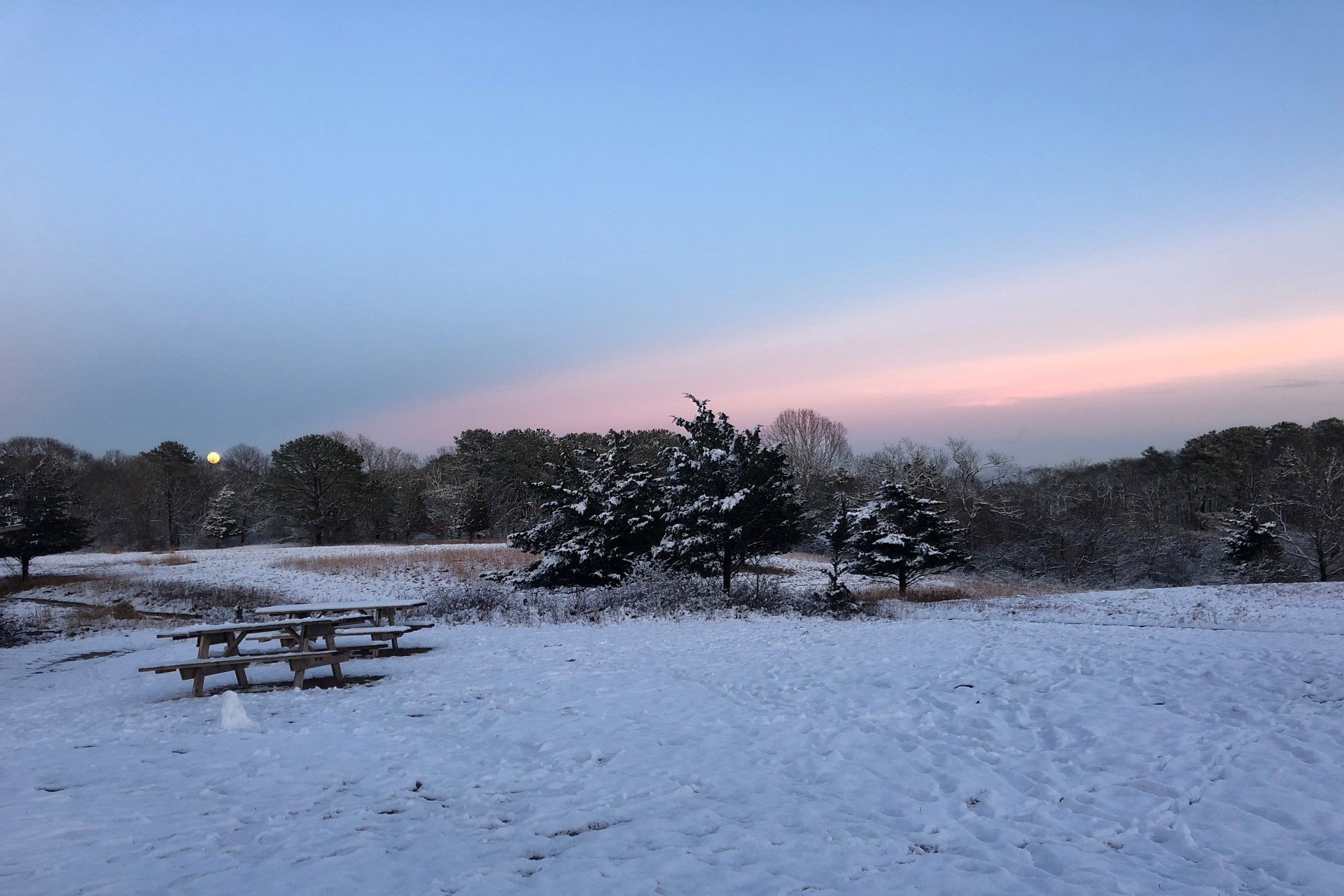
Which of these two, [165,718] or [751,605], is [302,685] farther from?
[751,605]

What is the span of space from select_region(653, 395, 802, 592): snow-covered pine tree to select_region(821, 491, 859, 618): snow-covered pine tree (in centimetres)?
160

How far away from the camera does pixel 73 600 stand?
22.4 meters

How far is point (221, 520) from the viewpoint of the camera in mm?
53438

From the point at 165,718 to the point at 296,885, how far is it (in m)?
5.35

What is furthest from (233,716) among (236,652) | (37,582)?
(37,582)

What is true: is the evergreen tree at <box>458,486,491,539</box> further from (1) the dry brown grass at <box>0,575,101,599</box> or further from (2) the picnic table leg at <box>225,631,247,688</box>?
(2) the picnic table leg at <box>225,631,247,688</box>

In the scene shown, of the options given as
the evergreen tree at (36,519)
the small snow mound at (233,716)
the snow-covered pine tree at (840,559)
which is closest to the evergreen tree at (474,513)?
the evergreen tree at (36,519)

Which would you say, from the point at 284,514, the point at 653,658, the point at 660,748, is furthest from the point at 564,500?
the point at 284,514

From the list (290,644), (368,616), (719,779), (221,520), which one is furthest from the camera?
(221,520)

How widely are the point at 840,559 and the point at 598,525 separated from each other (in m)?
7.98

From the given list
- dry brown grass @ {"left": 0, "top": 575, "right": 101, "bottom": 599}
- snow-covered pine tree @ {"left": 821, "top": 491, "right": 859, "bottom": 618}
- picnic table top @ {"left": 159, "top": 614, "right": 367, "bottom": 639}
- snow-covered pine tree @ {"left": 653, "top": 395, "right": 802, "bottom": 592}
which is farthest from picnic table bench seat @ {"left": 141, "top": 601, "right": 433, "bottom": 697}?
dry brown grass @ {"left": 0, "top": 575, "right": 101, "bottom": 599}

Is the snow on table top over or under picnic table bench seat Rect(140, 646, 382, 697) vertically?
under

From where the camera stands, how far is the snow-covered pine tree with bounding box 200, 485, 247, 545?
53.3 metres

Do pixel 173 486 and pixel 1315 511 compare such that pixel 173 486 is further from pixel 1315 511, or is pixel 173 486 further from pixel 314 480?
pixel 1315 511
